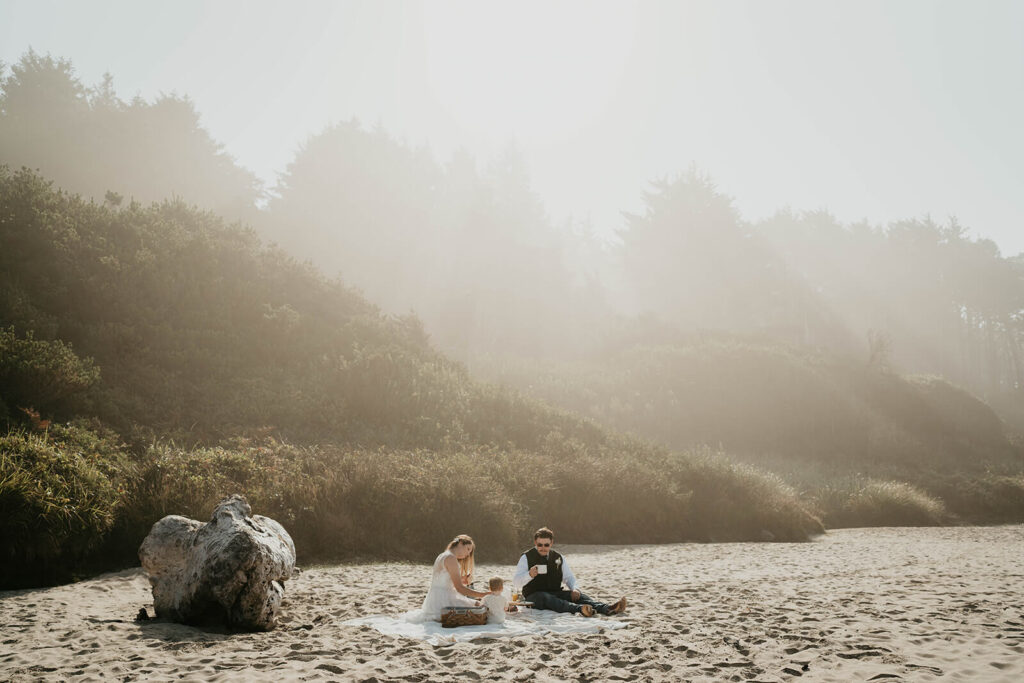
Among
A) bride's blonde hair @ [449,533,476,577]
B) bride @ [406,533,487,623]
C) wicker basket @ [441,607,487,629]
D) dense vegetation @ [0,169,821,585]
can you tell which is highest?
dense vegetation @ [0,169,821,585]

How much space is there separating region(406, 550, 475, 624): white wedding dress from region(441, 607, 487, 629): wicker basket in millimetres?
71

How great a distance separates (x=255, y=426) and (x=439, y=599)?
33.7 feet

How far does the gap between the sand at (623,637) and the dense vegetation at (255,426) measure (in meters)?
1.65

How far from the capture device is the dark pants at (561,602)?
7886 mm

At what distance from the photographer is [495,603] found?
7.41 meters

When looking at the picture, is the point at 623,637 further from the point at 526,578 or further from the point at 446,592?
the point at 446,592

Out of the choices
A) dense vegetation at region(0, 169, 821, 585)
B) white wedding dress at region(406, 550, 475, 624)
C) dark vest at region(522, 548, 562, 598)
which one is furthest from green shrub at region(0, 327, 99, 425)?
dark vest at region(522, 548, 562, 598)

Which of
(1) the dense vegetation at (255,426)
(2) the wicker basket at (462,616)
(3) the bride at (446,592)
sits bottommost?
(2) the wicker basket at (462,616)

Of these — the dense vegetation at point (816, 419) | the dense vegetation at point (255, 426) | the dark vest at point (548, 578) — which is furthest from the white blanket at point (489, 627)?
the dense vegetation at point (816, 419)

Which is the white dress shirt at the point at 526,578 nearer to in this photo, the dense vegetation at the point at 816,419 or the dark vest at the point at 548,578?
the dark vest at the point at 548,578

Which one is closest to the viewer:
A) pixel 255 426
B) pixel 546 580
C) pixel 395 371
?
pixel 546 580

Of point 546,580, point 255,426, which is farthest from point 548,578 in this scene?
point 255,426

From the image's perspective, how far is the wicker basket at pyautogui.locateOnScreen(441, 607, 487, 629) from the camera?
23.3 feet

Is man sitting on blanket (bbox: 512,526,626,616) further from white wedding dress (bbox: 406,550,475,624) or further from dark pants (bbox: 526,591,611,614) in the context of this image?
white wedding dress (bbox: 406,550,475,624)
